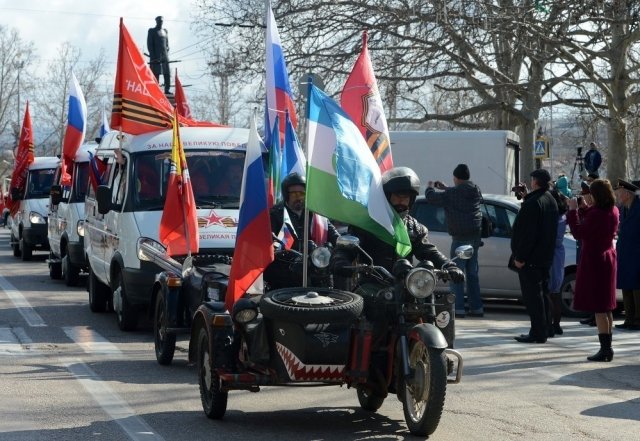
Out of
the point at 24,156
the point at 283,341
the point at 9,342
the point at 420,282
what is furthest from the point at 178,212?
the point at 24,156

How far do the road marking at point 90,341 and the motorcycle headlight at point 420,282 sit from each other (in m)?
4.90

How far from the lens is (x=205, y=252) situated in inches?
514

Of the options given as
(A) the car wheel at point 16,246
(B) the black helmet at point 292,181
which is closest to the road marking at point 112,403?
(B) the black helmet at point 292,181

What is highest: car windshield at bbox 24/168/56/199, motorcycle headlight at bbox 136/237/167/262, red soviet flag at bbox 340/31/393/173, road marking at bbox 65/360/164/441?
red soviet flag at bbox 340/31/393/173

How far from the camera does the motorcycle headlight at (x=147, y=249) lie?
13102mm

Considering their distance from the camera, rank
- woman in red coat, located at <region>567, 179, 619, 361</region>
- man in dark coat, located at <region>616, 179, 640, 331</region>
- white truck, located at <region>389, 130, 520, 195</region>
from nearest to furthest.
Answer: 1. woman in red coat, located at <region>567, 179, 619, 361</region>
2. man in dark coat, located at <region>616, 179, 640, 331</region>
3. white truck, located at <region>389, 130, 520, 195</region>

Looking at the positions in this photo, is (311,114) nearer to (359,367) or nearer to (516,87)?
(359,367)

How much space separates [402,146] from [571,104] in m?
8.04

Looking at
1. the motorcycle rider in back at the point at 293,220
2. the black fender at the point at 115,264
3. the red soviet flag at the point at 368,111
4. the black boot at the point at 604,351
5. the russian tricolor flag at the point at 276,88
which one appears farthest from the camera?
the black fender at the point at 115,264

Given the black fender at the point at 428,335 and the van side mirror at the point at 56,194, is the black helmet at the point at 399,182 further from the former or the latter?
the van side mirror at the point at 56,194

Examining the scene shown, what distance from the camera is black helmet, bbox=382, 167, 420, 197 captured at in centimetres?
865

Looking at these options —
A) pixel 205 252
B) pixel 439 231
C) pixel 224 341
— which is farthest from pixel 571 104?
pixel 224 341

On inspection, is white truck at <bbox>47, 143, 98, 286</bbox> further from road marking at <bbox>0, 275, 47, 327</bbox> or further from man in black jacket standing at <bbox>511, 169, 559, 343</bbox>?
man in black jacket standing at <bbox>511, 169, 559, 343</bbox>

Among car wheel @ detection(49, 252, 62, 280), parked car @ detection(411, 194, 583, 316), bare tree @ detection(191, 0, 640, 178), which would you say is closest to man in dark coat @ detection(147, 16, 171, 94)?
bare tree @ detection(191, 0, 640, 178)
